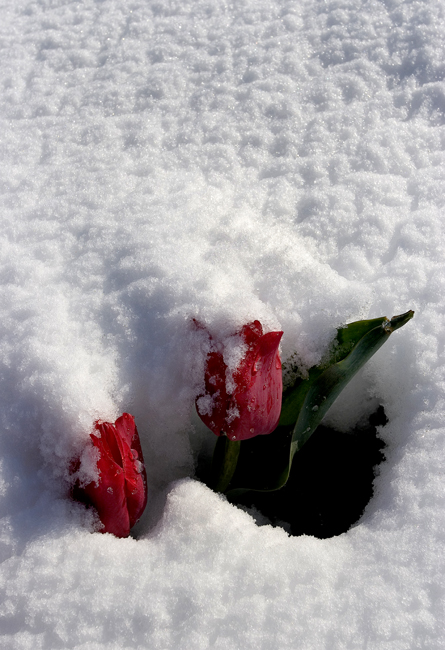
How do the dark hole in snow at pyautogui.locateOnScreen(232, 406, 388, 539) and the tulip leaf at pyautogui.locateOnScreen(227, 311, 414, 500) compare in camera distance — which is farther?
the dark hole in snow at pyautogui.locateOnScreen(232, 406, 388, 539)

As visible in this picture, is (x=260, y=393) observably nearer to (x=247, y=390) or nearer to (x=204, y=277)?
(x=247, y=390)

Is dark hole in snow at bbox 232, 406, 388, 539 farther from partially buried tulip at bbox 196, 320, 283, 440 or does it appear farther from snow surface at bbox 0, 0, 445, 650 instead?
partially buried tulip at bbox 196, 320, 283, 440

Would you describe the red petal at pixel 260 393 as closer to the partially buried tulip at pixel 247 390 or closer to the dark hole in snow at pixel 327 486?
the partially buried tulip at pixel 247 390

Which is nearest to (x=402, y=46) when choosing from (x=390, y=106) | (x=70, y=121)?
(x=390, y=106)

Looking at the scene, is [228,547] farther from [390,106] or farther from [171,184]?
[390,106]

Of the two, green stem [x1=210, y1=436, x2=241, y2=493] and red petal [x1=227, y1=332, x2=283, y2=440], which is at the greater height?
red petal [x1=227, y1=332, x2=283, y2=440]

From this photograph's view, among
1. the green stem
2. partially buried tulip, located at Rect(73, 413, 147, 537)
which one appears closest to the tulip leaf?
the green stem
